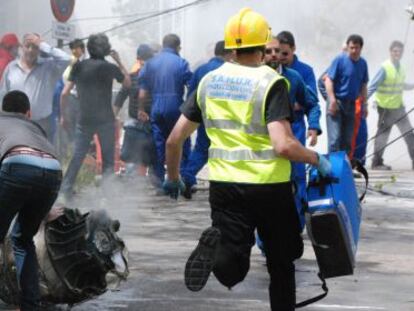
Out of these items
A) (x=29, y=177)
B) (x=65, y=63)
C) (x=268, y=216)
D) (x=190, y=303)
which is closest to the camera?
(x=268, y=216)

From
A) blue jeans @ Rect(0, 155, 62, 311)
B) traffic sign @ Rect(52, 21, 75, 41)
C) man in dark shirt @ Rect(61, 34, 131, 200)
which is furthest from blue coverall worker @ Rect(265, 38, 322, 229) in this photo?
traffic sign @ Rect(52, 21, 75, 41)

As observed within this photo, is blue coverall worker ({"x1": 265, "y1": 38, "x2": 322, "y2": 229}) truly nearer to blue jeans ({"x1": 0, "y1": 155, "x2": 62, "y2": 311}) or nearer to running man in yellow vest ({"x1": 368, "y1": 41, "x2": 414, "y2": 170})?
blue jeans ({"x1": 0, "y1": 155, "x2": 62, "y2": 311})

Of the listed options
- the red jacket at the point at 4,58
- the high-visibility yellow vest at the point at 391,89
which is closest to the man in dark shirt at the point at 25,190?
the red jacket at the point at 4,58

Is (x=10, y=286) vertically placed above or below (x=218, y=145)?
below

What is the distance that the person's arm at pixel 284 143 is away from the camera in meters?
4.96

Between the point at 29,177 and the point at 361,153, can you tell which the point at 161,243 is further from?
the point at 361,153

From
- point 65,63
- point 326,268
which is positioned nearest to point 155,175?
point 65,63

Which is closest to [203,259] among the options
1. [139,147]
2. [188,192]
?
[188,192]

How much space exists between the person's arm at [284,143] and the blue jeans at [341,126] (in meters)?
8.19

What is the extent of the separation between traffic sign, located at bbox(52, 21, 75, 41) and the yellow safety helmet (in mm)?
8420

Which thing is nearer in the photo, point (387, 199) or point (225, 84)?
point (225, 84)

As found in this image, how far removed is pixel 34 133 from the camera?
5895 millimetres

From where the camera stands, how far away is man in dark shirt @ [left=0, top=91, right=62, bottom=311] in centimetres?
572

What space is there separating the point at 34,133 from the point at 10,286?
856 millimetres
